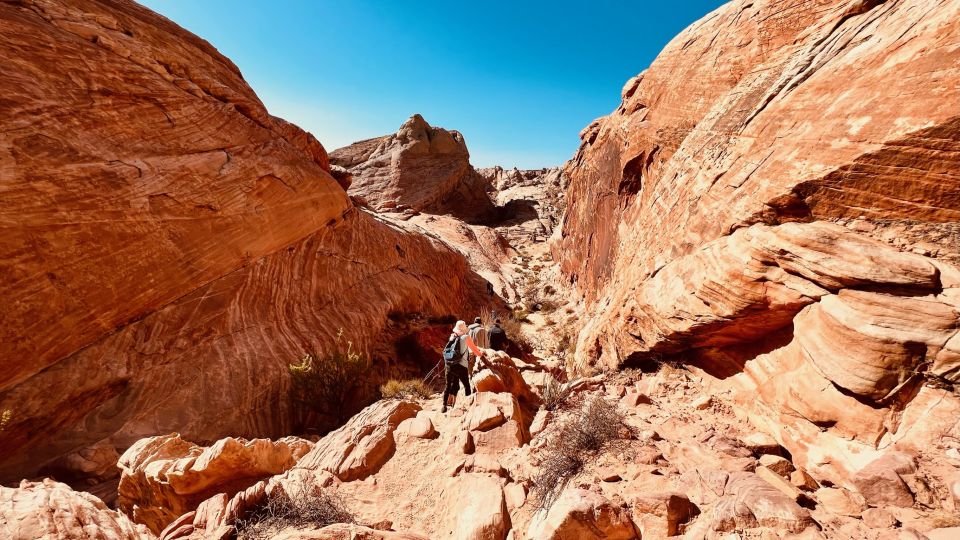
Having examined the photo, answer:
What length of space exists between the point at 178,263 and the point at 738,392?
11778 millimetres

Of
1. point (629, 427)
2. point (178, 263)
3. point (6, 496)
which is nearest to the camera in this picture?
point (6, 496)

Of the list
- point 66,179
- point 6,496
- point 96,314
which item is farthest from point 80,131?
point 6,496

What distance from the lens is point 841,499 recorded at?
3.27m

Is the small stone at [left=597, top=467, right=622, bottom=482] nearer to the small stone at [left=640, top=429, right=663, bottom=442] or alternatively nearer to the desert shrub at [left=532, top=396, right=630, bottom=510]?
the desert shrub at [left=532, top=396, right=630, bottom=510]

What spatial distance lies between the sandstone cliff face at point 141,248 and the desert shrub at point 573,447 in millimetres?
7014

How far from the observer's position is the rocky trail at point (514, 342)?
12.1ft

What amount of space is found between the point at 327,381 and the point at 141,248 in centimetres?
506

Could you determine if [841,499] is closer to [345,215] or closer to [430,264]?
[345,215]

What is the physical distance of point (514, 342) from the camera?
1352 centimetres

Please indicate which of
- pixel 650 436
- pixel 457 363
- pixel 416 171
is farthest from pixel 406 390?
pixel 416 171

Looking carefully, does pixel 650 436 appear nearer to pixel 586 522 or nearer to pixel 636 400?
pixel 636 400

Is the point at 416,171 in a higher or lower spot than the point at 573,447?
higher

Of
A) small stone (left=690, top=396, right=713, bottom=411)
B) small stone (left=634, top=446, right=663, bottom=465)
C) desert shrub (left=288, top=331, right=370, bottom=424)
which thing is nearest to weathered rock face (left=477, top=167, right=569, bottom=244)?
desert shrub (left=288, top=331, right=370, bottom=424)

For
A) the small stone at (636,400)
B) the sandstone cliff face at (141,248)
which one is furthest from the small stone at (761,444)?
the sandstone cliff face at (141,248)
